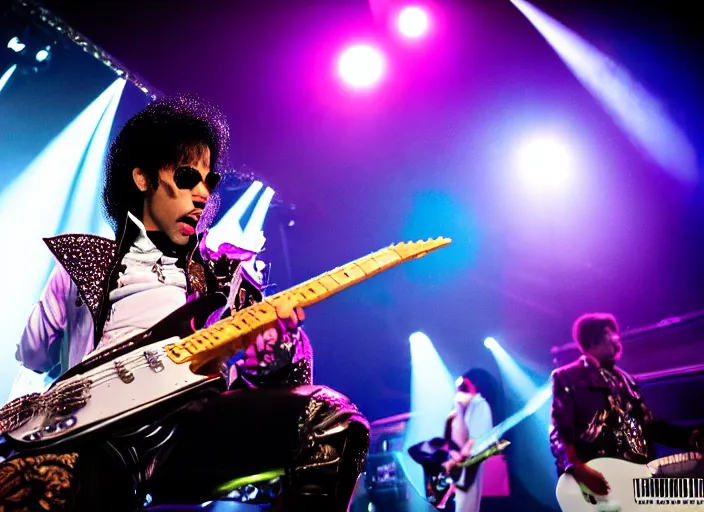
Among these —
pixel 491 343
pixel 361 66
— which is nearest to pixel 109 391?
pixel 361 66

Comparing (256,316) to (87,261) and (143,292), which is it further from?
(87,261)

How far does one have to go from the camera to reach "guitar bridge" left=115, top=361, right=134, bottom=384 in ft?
5.62

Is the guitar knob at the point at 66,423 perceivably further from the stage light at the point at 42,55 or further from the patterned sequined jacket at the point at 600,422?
the stage light at the point at 42,55

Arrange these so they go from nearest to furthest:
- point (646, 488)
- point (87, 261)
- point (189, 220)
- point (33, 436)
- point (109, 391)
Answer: point (33, 436) → point (109, 391) → point (87, 261) → point (189, 220) → point (646, 488)

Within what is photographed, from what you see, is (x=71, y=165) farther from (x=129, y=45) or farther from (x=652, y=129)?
(x=652, y=129)

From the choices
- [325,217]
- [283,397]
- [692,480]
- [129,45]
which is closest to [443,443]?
[692,480]

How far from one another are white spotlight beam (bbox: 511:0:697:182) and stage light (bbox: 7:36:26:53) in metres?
5.86

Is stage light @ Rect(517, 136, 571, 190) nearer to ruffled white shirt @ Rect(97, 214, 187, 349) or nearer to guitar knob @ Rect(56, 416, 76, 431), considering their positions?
ruffled white shirt @ Rect(97, 214, 187, 349)

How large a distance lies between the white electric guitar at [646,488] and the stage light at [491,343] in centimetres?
483

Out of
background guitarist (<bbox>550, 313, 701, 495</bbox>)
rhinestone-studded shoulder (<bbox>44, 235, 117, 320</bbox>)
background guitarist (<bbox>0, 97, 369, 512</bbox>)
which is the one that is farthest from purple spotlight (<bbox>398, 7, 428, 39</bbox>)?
rhinestone-studded shoulder (<bbox>44, 235, 117, 320</bbox>)

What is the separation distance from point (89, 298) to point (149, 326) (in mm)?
Result: 284

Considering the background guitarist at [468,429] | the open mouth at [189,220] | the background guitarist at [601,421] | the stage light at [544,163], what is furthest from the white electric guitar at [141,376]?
the stage light at [544,163]

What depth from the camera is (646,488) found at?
3.97m

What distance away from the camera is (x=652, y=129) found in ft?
23.5
